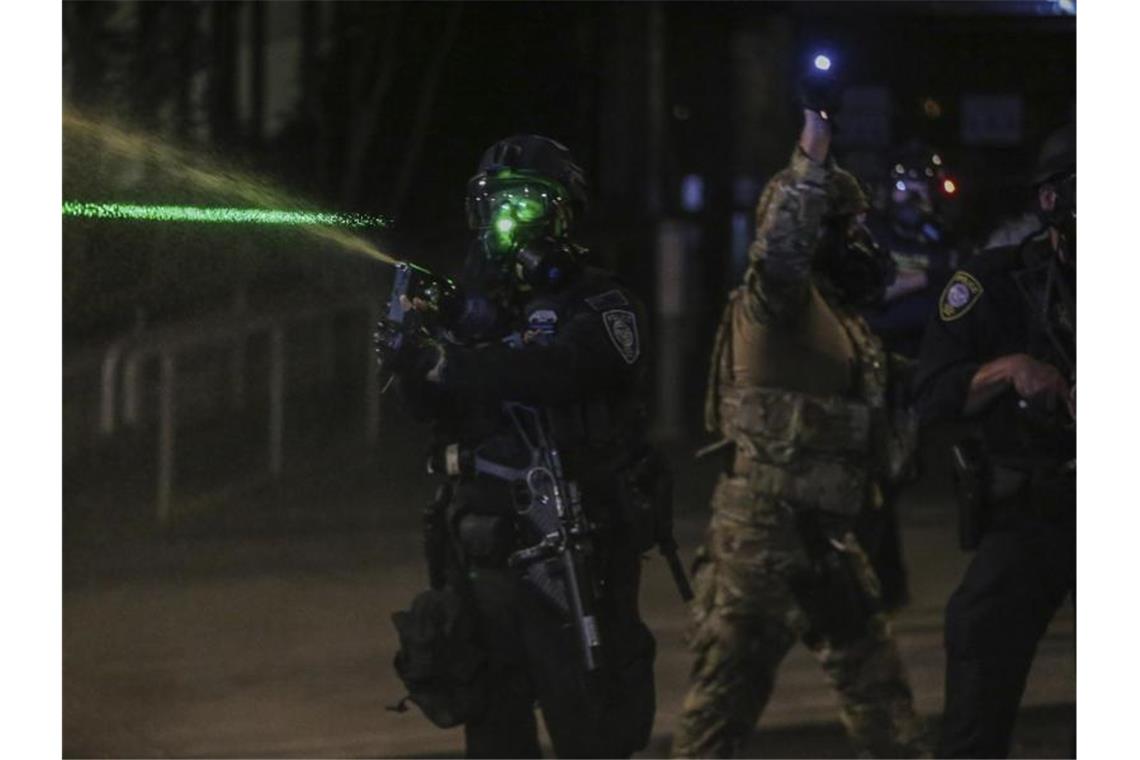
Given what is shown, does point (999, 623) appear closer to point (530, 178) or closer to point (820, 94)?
point (820, 94)

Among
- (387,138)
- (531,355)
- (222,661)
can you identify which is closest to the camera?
(531,355)

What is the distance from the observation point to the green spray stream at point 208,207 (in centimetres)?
627

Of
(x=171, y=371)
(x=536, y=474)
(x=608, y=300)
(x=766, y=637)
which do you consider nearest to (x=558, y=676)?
(x=536, y=474)

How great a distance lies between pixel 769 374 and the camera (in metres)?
6.52

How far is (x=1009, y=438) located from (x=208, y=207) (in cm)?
174

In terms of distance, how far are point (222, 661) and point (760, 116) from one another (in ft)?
5.69

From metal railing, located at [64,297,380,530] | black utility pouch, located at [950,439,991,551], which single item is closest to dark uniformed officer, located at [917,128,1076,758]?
black utility pouch, located at [950,439,991,551]

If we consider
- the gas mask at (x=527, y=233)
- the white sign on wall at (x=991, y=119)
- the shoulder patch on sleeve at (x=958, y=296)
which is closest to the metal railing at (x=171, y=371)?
the gas mask at (x=527, y=233)

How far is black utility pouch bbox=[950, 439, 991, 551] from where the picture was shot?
6.57m

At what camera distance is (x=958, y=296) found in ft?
21.5

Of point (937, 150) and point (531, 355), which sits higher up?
point (937, 150)

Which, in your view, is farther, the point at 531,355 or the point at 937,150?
the point at 937,150
